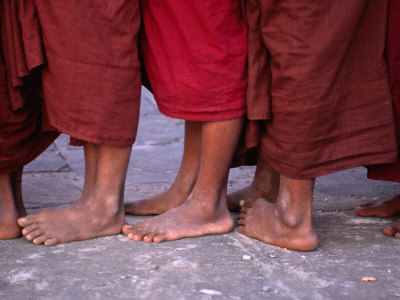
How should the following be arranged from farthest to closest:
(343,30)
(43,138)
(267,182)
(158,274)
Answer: (267,182), (43,138), (343,30), (158,274)

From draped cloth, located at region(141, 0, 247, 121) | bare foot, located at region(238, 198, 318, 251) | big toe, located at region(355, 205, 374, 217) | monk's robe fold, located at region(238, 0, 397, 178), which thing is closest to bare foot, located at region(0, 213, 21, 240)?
draped cloth, located at region(141, 0, 247, 121)

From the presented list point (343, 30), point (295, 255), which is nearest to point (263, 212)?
point (295, 255)

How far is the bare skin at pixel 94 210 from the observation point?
2357mm

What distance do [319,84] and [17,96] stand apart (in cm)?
109

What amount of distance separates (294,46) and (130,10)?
2.00 ft

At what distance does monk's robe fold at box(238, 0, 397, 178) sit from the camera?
218cm

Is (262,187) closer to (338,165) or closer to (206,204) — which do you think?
(206,204)

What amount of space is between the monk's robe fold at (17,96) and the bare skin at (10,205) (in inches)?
3.0

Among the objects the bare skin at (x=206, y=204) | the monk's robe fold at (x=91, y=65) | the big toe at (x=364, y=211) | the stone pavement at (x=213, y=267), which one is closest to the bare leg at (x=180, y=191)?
the stone pavement at (x=213, y=267)

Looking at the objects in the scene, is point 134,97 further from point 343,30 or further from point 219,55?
point 343,30

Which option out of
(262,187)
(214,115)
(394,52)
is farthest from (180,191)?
(394,52)

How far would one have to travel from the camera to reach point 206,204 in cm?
249

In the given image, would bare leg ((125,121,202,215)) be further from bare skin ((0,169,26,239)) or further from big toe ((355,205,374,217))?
big toe ((355,205,374,217))

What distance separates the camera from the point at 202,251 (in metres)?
2.28
